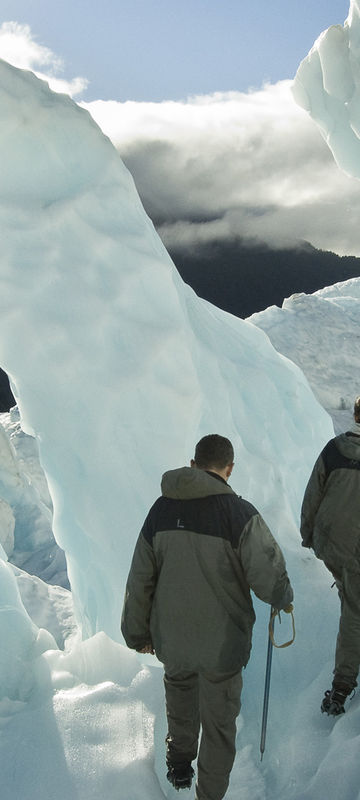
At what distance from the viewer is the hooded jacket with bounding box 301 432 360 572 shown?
2.52 meters

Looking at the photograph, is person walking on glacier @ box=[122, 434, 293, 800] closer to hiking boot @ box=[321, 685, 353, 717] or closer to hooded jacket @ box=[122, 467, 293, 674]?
hooded jacket @ box=[122, 467, 293, 674]

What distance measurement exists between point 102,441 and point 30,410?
54 cm

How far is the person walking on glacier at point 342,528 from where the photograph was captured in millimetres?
2525

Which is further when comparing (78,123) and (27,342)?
(78,123)

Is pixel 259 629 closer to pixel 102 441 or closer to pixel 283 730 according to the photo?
pixel 283 730

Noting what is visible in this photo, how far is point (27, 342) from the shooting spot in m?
4.04

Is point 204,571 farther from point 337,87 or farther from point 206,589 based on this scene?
point 337,87

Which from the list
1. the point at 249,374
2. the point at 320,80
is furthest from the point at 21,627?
the point at 320,80

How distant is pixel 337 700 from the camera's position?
8.82ft

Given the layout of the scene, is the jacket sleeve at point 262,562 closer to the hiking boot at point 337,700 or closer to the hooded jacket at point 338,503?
the hooded jacket at point 338,503

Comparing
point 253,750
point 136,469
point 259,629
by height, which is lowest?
point 253,750

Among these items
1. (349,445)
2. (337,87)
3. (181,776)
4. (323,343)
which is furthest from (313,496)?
(323,343)

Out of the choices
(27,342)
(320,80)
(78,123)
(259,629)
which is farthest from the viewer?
(320,80)

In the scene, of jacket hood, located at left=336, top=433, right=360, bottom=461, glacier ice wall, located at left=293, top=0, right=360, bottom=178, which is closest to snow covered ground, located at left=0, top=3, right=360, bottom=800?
jacket hood, located at left=336, top=433, right=360, bottom=461
